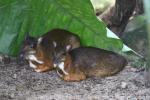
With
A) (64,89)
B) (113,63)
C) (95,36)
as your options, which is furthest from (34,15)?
(113,63)

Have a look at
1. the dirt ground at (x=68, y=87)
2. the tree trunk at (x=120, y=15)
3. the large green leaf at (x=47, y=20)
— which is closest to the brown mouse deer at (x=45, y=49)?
the dirt ground at (x=68, y=87)

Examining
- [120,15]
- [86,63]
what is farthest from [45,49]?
[120,15]

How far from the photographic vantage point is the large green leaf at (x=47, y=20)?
3.32 ft

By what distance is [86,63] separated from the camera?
1.76 metres

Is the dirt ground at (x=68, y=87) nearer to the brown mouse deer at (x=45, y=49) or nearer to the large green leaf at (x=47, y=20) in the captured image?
the brown mouse deer at (x=45, y=49)

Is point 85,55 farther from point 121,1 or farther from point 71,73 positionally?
point 121,1

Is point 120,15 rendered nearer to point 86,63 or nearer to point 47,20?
point 86,63

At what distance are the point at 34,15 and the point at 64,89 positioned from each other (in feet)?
1.98

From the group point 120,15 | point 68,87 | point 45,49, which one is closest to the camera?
point 68,87

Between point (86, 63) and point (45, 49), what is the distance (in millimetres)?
182

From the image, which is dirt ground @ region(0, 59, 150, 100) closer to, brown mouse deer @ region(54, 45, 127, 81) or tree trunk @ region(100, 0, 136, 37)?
brown mouse deer @ region(54, 45, 127, 81)

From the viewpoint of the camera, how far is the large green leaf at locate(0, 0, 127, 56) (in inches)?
39.8

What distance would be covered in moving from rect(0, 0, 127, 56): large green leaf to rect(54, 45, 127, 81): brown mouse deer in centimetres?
58

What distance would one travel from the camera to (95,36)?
1.09m
